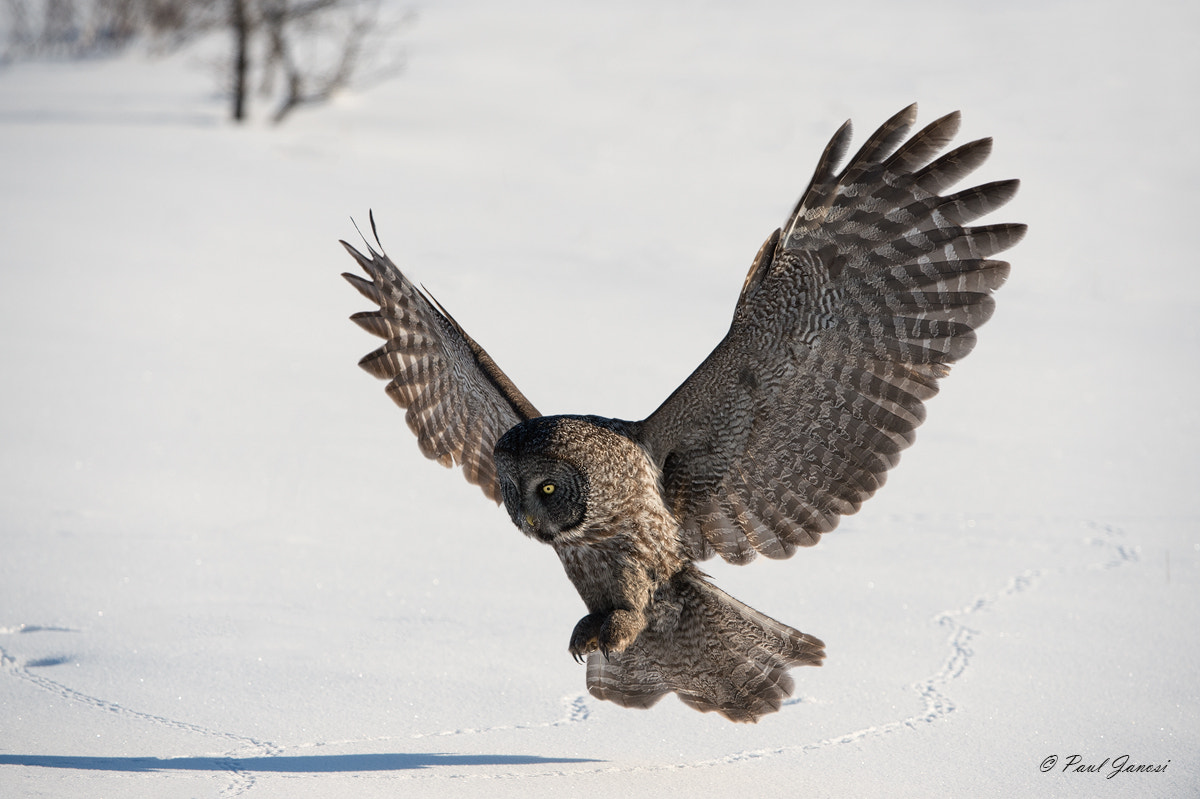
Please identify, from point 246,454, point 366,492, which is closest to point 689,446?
point 366,492

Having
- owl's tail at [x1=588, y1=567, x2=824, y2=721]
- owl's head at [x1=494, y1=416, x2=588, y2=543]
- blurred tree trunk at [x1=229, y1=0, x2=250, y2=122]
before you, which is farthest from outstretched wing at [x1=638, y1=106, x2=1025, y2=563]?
blurred tree trunk at [x1=229, y1=0, x2=250, y2=122]

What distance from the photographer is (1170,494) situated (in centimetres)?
591

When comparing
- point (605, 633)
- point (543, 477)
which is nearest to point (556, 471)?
point (543, 477)

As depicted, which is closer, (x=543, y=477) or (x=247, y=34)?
(x=543, y=477)

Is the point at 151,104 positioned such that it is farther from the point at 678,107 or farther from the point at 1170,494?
the point at 1170,494

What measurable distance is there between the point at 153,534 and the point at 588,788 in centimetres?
267

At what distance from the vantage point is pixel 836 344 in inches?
132

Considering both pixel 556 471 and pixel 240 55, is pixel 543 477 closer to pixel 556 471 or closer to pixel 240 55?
pixel 556 471

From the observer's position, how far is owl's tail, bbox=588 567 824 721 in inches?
142

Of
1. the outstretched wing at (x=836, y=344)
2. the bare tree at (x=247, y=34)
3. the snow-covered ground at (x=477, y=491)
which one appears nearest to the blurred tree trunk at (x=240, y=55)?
the bare tree at (x=247, y=34)

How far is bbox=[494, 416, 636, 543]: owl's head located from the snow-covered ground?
0.70 metres

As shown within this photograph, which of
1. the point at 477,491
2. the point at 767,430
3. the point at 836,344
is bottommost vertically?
the point at 767,430

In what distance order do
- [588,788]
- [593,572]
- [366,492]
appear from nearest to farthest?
[588,788]
[593,572]
[366,492]

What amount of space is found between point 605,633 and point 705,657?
0.41m
